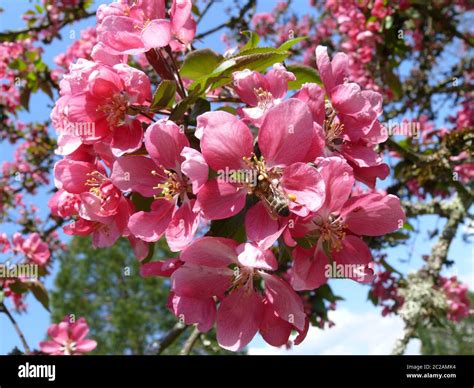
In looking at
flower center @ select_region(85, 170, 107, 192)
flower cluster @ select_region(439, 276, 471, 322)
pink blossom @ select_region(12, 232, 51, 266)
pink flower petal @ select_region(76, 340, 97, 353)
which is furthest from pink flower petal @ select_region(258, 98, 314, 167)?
flower cluster @ select_region(439, 276, 471, 322)

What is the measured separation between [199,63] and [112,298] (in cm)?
1729

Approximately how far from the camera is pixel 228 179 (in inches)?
30.5

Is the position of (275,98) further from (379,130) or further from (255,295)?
(255,295)

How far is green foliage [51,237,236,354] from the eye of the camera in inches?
631

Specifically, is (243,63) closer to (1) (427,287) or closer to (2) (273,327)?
(2) (273,327)


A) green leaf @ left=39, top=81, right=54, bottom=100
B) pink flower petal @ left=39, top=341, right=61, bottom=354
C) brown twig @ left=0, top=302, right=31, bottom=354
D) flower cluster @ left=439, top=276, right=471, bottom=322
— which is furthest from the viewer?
flower cluster @ left=439, top=276, right=471, bottom=322

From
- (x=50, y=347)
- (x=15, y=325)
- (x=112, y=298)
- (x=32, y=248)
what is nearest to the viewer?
(x=15, y=325)

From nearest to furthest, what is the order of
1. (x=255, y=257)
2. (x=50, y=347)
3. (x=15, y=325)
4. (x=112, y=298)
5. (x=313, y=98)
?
1. (x=255, y=257)
2. (x=313, y=98)
3. (x=15, y=325)
4. (x=50, y=347)
5. (x=112, y=298)

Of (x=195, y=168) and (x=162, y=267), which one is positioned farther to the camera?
(x=162, y=267)

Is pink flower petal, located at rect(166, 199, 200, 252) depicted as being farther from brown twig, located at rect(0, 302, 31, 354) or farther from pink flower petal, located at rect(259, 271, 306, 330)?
brown twig, located at rect(0, 302, 31, 354)

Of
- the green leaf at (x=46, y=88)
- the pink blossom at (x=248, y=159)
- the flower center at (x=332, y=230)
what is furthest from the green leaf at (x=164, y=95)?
the green leaf at (x=46, y=88)

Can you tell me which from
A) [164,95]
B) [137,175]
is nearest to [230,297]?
[137,175]
